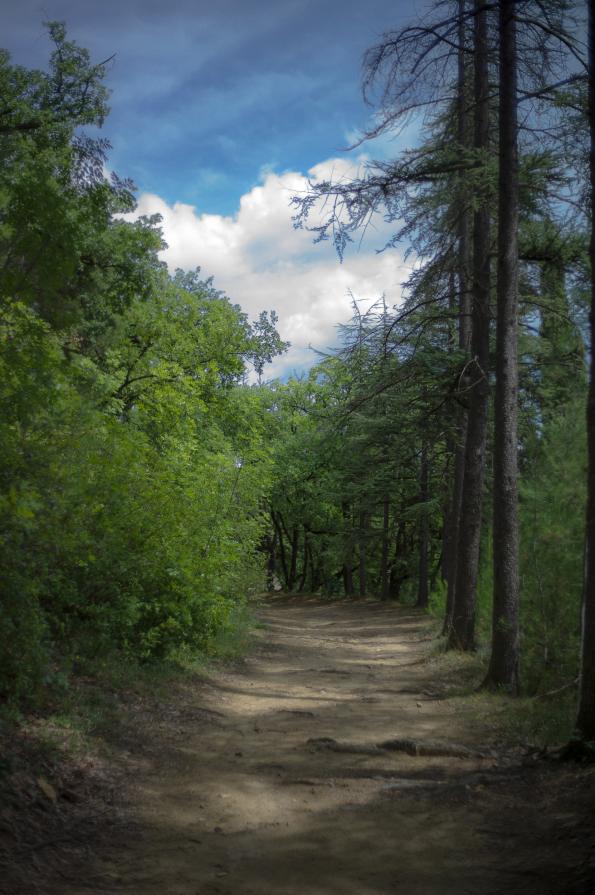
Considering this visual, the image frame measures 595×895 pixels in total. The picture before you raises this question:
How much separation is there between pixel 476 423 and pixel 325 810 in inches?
337

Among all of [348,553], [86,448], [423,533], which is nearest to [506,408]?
[86,448]

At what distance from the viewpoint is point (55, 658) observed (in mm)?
8188

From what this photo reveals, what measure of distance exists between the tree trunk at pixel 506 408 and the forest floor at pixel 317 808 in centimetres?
85

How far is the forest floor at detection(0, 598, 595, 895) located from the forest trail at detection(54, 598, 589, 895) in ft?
0.05

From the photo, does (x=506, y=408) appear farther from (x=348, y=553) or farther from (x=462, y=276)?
(x=348, y=553)

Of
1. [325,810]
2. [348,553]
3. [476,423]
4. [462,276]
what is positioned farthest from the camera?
[348,553]

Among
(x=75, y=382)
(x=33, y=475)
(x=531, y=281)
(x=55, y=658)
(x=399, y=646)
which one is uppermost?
(x=531, y=281)

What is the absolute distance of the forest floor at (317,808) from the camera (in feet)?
14.1

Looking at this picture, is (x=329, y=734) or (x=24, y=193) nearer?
(x=24, y=193)

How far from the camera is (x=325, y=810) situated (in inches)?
217

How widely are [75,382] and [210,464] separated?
19.6ft

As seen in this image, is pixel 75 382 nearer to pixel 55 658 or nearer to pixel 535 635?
pixel 55 658

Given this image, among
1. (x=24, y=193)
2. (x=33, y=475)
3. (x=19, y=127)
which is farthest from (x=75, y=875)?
(x=19, y=127)

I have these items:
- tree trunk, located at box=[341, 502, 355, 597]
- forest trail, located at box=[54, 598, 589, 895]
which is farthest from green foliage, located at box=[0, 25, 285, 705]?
tree trunk, located at box=[341, 502, 355, 597]
